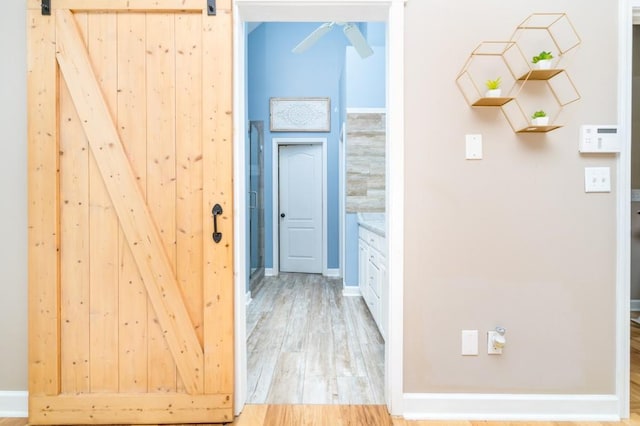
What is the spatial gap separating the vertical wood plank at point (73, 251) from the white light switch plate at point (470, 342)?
1.85m

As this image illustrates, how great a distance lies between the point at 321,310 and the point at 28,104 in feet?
9.48

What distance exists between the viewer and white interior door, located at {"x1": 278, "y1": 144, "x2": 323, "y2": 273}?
19.4ft

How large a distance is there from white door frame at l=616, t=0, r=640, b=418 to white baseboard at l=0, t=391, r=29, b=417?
2970mm

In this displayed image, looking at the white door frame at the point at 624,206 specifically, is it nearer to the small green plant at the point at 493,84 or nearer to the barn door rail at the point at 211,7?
the small green plant at the point at 493,84

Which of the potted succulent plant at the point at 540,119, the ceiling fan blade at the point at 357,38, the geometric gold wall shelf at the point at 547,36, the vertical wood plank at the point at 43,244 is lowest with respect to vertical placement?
the vertical wood plank at the point at 43,244

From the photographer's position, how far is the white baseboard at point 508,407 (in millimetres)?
1850

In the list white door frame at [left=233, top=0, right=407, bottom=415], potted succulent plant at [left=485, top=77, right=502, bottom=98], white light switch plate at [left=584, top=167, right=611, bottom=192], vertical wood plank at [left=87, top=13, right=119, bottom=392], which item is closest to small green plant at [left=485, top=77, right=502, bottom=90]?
potted succulent plant at [left=485, top=77, right=502, bottom=98]

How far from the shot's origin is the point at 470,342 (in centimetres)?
186

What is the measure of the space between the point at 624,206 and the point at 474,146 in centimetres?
78

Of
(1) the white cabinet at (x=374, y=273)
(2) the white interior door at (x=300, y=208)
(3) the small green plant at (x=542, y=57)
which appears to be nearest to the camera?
(3) the small green plant at (x=542, y=57)

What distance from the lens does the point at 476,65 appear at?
1.85 meters

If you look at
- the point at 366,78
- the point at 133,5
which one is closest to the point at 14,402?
the point at 133,5

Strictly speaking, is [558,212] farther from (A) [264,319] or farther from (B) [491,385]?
(A) [264,319]

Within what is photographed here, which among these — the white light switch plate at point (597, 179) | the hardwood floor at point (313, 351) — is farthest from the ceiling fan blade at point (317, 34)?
the hardwood floor at point (313, 351)
